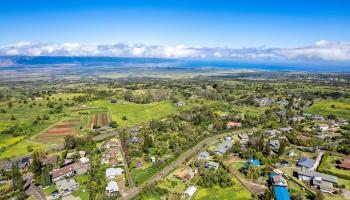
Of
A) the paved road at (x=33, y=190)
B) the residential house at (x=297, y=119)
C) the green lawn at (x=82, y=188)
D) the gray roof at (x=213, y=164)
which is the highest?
the residential house at (x=297, y=119)

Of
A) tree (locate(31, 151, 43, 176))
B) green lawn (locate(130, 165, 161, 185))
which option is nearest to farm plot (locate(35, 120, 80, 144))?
tree (locate(31, 151, 43, 176))

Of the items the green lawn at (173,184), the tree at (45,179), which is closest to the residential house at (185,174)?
the green lawn at (173,184)

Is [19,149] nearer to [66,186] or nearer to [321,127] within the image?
[66,186]

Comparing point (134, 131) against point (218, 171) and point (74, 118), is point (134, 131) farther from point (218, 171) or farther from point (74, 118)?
point (218, 171)

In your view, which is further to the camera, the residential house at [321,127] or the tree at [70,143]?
the residential house at [321,127]

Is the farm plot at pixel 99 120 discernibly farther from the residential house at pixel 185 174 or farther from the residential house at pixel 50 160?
the residential house at pixel 185 174

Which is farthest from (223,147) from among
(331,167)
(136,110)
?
(136,110)
